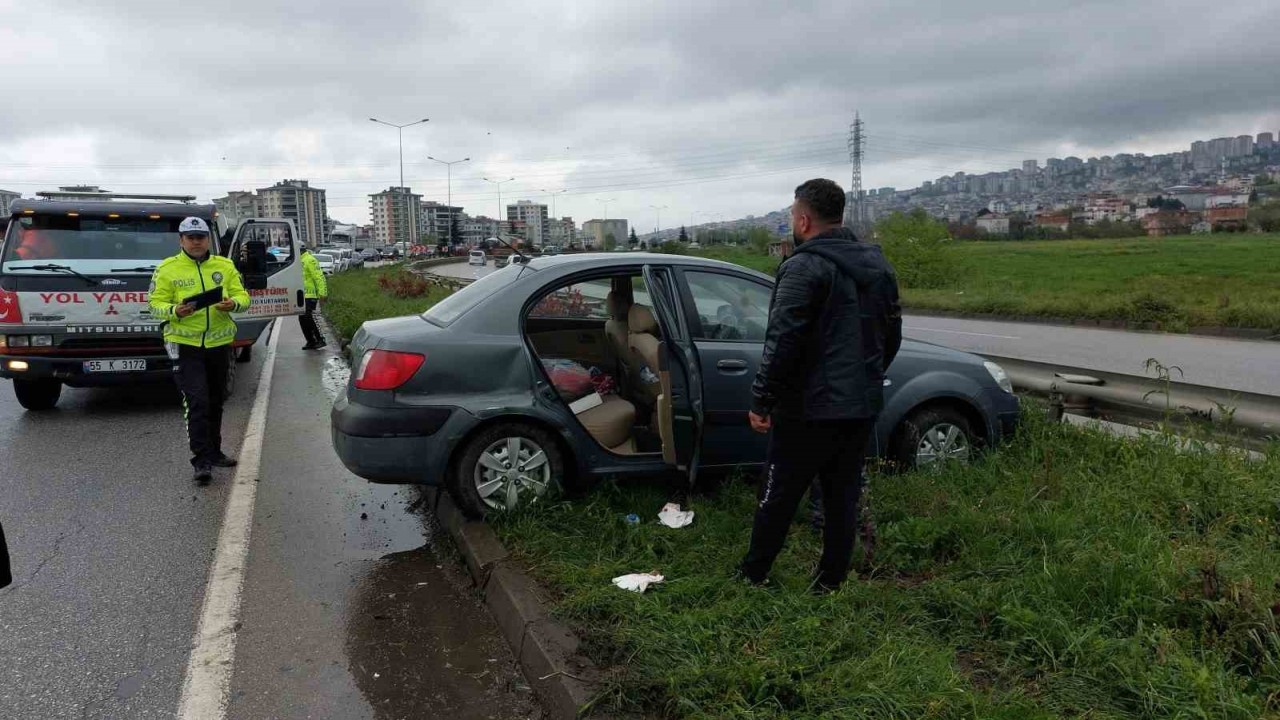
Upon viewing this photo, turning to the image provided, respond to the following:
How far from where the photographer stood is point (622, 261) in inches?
206

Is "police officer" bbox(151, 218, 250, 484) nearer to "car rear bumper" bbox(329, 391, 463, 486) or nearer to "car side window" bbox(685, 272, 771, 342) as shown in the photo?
"car rear bumper" bbox(329, 391, 463, 486)

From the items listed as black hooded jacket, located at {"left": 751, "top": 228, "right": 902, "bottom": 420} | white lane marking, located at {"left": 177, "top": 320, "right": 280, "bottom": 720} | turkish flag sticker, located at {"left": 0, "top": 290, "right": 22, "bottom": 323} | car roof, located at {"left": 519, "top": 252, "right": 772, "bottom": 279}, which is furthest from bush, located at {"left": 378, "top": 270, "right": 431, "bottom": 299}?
black hooded jacket, located at {"left": 751, "top": 228, "right": 902, "bottom": 420}

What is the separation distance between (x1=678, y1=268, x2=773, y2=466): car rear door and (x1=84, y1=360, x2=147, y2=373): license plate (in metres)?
6.13

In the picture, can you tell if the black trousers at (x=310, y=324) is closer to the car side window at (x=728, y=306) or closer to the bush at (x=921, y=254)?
the car side window at (x=728, y=306)

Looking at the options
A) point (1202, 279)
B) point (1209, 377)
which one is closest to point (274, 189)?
point (1202, 279)

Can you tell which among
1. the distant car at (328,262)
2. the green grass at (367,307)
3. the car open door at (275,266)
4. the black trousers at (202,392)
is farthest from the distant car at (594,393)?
the distant car at (328,262)

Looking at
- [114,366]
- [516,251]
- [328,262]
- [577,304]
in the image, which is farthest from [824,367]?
[328,262]

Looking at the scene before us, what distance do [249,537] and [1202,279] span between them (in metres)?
26.9

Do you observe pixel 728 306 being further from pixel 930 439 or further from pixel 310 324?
pixel 310 324

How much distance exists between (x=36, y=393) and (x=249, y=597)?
6.25 m

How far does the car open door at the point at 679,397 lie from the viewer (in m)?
4.69

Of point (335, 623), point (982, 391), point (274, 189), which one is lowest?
point (335, 623)

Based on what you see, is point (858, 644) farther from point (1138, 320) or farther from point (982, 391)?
point (1138, 320)

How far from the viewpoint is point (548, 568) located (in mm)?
4078
